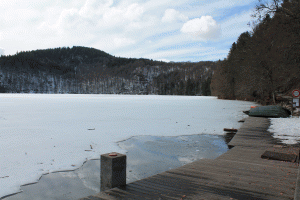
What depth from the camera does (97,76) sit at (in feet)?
563

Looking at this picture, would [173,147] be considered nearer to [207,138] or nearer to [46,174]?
[207,138]

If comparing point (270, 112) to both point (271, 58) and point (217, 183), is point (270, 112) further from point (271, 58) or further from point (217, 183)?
point (217, 183)

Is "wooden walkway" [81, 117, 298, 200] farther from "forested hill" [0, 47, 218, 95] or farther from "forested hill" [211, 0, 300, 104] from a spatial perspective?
"forested hill" [0, 47, 218, 95]

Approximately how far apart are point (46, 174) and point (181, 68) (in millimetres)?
171399

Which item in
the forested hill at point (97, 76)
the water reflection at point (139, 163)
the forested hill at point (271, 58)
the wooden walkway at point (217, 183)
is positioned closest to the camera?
the wooden walkway at point (217, 183)

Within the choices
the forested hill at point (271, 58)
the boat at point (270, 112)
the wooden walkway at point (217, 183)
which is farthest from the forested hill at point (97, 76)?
the wooden walkway at point (217, 183)

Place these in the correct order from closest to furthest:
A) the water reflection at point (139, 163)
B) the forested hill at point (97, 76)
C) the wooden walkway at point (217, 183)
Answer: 1. the wooden walkway at point (217, 183)
2. the water reflection at point (139, 163)
3. the forested hill at point (97, 76)

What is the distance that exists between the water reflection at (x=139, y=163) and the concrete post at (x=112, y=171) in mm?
1038

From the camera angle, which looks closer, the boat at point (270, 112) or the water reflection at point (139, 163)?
the water reflection at point (139, 163)

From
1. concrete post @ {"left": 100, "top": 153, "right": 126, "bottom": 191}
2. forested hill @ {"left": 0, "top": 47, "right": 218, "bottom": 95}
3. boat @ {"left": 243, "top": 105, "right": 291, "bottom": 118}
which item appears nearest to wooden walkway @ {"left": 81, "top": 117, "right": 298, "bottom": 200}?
concrete post @ {"left": 100, "top": 153, "right": 126, "bottom": 191}

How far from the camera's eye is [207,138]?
8.77 m

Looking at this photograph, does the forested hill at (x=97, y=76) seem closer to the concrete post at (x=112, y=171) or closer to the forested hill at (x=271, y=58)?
the forested hill at (x=271, y=58)

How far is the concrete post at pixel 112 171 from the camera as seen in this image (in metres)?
3.06

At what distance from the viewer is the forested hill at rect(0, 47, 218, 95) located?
137 meters
